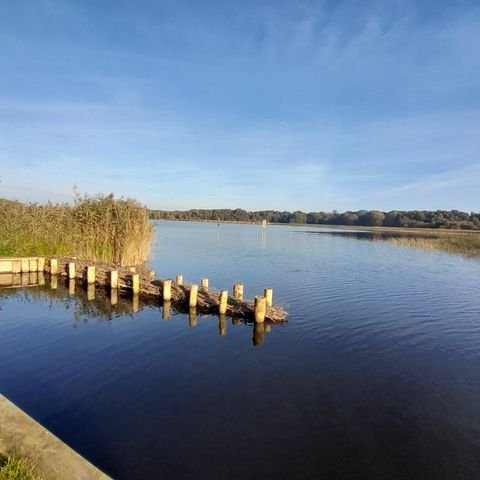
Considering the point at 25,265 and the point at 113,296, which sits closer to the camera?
the point at 113,296

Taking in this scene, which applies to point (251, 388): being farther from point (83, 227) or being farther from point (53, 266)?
point (83, 227)

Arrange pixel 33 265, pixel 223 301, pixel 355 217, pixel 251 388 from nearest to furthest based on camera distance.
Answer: pixel 251 388, pixel 223 301, pixel 33 265, pixel 355 217

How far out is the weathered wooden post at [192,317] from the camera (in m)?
13.5

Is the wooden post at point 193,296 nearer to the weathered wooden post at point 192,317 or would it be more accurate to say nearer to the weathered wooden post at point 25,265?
the weathered wooden post at point 192,317

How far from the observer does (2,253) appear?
21594 millimetres

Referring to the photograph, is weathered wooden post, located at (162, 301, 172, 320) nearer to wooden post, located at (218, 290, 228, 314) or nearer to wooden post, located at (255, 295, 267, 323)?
wooden post, located at (218, 290, 228, 314)

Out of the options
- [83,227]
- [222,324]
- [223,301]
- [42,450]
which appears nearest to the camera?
[42,450]

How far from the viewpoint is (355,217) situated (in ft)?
490

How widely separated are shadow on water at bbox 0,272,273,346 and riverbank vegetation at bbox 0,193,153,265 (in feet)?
10.9

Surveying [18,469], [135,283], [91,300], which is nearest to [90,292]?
[91,300]

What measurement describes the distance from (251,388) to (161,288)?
8.56 m

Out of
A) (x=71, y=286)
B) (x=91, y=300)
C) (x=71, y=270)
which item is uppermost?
(x=71, y=270)

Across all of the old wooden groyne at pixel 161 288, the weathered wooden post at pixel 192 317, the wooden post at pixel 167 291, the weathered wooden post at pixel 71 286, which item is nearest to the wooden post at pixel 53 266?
the old wooden groyne at pixel 161 288

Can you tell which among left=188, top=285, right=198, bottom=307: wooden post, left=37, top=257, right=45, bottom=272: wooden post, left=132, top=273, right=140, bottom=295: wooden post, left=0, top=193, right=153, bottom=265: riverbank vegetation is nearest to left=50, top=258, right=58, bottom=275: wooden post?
left=37, top=257, right=45, bottom=272: wooden post
